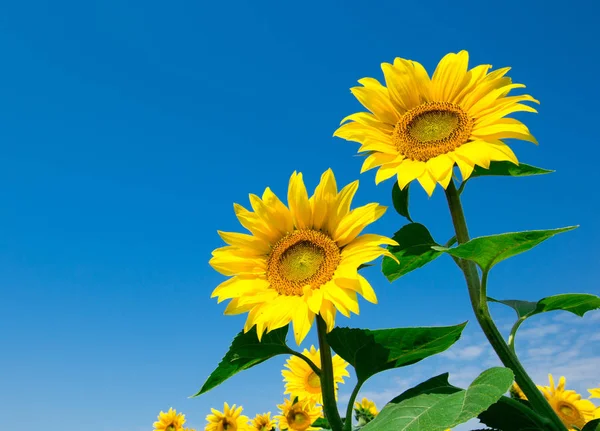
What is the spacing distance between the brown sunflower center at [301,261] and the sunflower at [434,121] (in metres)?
0.41

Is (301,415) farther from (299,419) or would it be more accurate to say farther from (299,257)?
(299,257)

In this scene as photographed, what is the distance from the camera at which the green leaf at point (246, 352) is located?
2.77 meters

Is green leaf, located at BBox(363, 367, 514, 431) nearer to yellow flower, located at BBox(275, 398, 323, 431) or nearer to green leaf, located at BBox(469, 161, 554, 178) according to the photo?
green leaf, located at BBox(469, 161, 554, 178)

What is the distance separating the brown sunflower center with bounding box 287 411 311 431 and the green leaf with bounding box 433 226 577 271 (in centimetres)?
387

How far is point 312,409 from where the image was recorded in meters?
5.83

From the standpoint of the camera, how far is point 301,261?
2.75 meters

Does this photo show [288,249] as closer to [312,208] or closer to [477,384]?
[312,208]

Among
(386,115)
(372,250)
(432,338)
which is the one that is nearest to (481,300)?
(432,338)

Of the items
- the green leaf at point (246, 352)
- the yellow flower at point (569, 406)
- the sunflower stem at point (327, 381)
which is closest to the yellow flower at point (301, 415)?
the yellow flower at point (569, 406)

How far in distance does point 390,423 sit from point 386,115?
159 cm

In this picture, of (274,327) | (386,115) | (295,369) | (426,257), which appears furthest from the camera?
(295,369)

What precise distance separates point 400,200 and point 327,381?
3.10 ft

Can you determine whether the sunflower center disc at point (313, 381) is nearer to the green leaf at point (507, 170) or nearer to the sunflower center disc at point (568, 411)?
the sunflower center disc at point (568, 411)

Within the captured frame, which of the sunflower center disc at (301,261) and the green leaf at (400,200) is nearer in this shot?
the sunflower center disc at (301,261)
